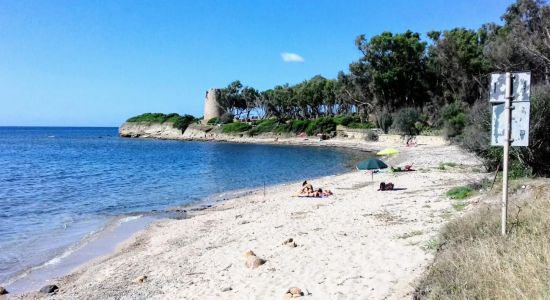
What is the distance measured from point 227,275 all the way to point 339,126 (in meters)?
78.4

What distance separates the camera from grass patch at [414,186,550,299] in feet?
15.7

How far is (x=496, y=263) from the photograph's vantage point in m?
5.39

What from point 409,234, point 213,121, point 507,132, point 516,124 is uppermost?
point 213,121

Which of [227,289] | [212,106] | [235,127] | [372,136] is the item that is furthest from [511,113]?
[212,106]

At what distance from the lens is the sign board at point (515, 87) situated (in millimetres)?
6887

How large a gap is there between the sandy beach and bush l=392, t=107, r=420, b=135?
46572mm

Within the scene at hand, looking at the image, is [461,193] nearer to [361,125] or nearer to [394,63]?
[394,63]

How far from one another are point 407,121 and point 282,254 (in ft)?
185

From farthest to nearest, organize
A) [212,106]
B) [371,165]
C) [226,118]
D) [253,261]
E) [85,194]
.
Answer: [212,106] < [226,118] < [85,194] < [371,165] < [253,261]

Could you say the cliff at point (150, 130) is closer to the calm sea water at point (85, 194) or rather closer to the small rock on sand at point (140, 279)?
the calm sea water at point (85, 194)

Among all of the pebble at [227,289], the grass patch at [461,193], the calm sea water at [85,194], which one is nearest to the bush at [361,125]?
the calm sea water at [85,194]

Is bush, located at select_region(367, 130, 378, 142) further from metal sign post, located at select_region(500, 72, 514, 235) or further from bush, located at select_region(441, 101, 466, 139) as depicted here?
metal sign post, located at select_region(500, 72, 514, 235)

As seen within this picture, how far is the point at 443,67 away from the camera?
2409 inches

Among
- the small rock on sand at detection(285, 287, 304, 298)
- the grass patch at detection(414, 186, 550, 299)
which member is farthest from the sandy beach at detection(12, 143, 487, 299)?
the grass patch at detection(414, 186, 550, 299)
